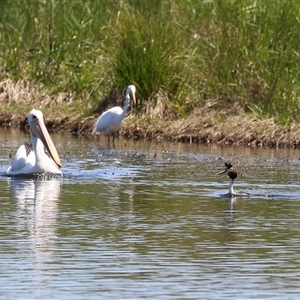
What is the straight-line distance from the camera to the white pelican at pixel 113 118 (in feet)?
66.7

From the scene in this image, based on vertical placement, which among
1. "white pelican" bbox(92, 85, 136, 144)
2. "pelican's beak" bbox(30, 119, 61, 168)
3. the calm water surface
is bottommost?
the calm water surface

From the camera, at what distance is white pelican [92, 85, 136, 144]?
20.3 metres

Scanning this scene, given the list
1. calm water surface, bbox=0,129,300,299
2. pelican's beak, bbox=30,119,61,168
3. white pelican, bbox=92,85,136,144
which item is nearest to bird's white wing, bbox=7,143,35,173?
calm water surface, bbox=0,129,300,299

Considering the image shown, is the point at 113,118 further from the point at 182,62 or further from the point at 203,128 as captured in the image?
the point at 182,62

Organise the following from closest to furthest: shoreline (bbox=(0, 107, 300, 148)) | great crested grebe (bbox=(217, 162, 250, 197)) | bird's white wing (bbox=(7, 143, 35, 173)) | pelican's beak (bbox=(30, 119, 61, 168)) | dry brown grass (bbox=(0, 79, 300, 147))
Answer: great crested grebe (bbox=(217, 162, 250, 197)) < bird's white wing (bbox=(7, 143, 35, 173)) < pelican's beak (bbox=(30, 119, 61, 168)) < shoreline (bbox=(0, 107, 300, 148)) < dry brown grass (bbox=(0, 79, 300, 147))

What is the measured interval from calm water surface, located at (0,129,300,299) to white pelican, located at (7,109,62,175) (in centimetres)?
24

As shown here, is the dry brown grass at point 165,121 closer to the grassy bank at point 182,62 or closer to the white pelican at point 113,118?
the grassy bank at point 182,62

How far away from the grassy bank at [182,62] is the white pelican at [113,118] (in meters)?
0.74

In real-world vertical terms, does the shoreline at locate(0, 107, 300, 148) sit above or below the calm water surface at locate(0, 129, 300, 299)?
above

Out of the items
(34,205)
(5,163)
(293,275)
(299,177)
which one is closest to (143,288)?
(293,275)

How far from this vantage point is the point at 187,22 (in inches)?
896

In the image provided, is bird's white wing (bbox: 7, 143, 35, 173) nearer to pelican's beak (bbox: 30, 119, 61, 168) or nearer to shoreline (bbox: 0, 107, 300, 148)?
pelican's beak (bbox: 30, 119, 61, 168)

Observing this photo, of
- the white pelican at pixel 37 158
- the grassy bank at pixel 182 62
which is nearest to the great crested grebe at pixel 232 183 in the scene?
the white pelican at pixel 37 158

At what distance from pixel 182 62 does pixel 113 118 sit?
6.22 ft
